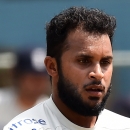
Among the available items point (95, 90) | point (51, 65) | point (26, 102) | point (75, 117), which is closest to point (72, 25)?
point (51, 65)

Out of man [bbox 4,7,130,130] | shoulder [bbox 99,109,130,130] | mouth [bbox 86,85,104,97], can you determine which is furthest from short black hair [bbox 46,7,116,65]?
shoulder [bbox 99,109,130,130]

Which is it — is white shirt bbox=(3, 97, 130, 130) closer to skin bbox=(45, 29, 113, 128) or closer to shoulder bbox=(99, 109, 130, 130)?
shoulder bbox=(99, 109, 130, 130)

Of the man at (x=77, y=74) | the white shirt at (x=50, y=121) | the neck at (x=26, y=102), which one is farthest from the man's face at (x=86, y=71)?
the neck at (x=26, y=102)

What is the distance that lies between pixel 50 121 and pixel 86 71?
0.31 m

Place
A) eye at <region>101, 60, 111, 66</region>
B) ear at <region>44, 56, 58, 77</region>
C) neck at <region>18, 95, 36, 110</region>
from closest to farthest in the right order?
eye at <region>101, 60, 111, 66</region>
ear at <region>44, 56, 58, 77</region>
neck at <region>18, 95, 36, 110</region>

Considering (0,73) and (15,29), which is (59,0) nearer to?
(15,29)

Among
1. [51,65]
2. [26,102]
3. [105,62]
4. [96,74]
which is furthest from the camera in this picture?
[26,102]

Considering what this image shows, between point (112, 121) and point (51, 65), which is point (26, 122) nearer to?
point (51, 65)

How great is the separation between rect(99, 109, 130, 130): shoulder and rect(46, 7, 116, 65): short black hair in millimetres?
410

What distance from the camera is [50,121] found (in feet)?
10.1

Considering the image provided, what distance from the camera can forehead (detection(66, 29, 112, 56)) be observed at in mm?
3039

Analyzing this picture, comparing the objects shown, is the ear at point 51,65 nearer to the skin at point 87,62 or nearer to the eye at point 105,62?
the skin at point 87,62

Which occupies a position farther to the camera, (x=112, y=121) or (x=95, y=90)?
(x=112, y=121)

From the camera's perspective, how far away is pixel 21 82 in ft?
18.7
